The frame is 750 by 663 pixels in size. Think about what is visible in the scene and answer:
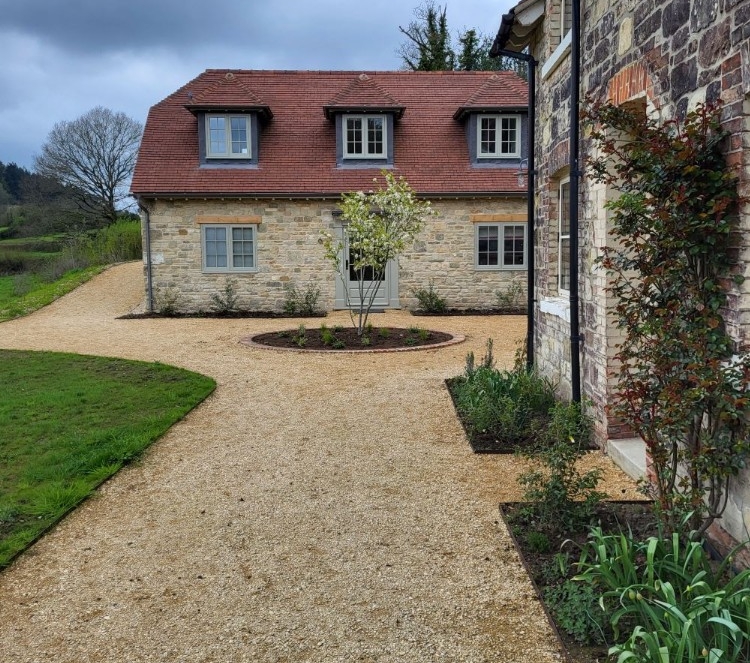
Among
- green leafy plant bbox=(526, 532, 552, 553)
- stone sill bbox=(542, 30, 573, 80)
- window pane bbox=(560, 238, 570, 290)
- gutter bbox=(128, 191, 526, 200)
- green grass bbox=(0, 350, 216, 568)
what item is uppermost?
stone sill bbox=(542, 30, 573, 80)

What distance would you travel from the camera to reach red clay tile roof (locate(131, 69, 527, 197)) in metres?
17.7

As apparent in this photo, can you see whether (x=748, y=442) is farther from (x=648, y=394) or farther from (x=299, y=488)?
(x=299, y=488)

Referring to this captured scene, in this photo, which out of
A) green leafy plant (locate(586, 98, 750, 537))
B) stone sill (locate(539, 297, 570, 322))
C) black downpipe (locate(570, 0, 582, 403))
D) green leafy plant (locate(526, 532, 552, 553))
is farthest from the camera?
stone sill (locate(539, 297, 570, 322))

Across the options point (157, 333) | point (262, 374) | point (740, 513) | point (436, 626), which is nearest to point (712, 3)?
point (740, 513)

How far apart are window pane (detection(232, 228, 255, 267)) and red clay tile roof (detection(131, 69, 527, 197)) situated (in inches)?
40.9

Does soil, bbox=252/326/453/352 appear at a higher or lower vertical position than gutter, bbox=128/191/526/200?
lower

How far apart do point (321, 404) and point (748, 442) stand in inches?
214

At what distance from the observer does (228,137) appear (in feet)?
60.1

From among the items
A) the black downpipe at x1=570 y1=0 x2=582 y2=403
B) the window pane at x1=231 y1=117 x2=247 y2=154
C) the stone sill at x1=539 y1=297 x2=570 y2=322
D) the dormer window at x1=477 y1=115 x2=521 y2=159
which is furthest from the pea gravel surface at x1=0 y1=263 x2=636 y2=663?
the dormer window at x1=477 y1=115 x2=521 y2=159

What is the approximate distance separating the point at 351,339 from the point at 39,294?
44.2ft

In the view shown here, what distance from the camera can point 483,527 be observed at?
457 centimetres

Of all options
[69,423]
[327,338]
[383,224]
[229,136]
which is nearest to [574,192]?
[69,423]

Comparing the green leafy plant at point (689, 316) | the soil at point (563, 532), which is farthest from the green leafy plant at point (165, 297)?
the green leafy plant at point (689, 316)

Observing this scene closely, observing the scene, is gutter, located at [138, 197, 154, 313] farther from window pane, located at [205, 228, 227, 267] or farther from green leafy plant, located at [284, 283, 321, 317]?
green leafy plant, located at [284, 283, 321, 317]
